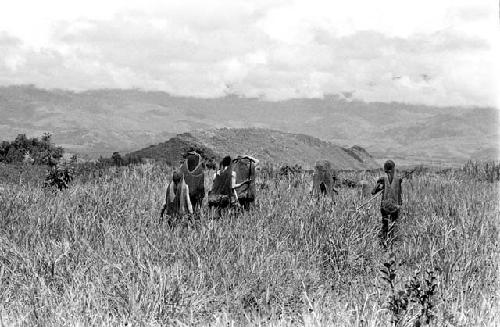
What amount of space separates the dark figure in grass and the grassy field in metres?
0.21

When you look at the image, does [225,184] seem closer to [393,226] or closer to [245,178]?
[245,178]

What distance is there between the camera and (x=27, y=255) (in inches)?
238

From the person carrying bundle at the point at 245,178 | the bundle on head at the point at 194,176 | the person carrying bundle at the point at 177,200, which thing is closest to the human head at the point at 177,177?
the person carrying bundle at the point at 177,200

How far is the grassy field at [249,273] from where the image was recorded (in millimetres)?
4988

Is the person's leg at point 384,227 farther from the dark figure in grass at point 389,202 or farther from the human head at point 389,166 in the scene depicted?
the human head at point 389,166

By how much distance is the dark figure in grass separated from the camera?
26.6 ft

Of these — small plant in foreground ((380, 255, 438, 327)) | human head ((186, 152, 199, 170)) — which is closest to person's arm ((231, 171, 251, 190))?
human head ((186, 152, 199, 170))

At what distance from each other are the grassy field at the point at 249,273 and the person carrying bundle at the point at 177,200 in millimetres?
246

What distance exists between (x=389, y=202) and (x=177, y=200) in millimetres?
3041

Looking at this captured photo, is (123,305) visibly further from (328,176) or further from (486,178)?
(486,178)

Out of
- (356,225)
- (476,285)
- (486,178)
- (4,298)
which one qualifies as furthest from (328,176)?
(486,178)

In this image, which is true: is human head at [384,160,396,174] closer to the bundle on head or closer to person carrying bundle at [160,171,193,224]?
person carrying bundle at [160,171,193,224]

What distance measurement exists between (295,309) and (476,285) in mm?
1978

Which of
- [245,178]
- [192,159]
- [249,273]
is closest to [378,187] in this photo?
[245,178]
